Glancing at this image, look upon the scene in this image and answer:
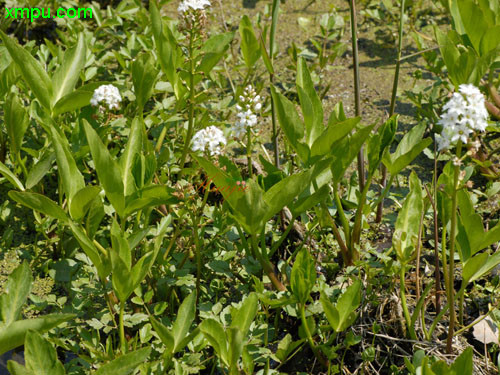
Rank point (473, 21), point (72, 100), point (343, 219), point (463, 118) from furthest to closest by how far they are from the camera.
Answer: point (473, 21)
point (72, 100)
point (343, 219)
point (463, 118)

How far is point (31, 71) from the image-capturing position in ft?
6.14

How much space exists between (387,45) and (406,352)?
170 cm

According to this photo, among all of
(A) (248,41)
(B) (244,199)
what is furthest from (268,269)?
(A) (248,41)

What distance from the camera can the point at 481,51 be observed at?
2076mm

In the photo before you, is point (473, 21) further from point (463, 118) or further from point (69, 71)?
point (69, 71)

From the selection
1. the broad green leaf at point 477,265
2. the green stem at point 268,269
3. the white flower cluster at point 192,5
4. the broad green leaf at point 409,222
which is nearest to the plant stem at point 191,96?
the white flower cluster at point 192,5

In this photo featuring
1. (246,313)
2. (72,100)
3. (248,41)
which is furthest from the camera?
(248,41)

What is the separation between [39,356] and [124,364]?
18 cm

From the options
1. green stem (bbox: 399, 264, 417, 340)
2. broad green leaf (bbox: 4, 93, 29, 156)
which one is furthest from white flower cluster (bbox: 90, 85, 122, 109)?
green stem (bbox: 399, 264, 417, 340)

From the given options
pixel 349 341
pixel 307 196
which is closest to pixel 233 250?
pixel 307 196

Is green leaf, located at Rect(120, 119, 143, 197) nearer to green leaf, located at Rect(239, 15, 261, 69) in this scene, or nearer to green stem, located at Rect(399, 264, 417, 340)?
green leaf, located at Rect(239, 15, 261, 69)

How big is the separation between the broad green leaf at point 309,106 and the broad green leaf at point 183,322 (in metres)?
0.54

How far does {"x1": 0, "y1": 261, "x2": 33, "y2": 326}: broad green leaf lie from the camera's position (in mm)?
1458

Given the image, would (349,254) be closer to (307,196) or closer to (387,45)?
(307,196)
